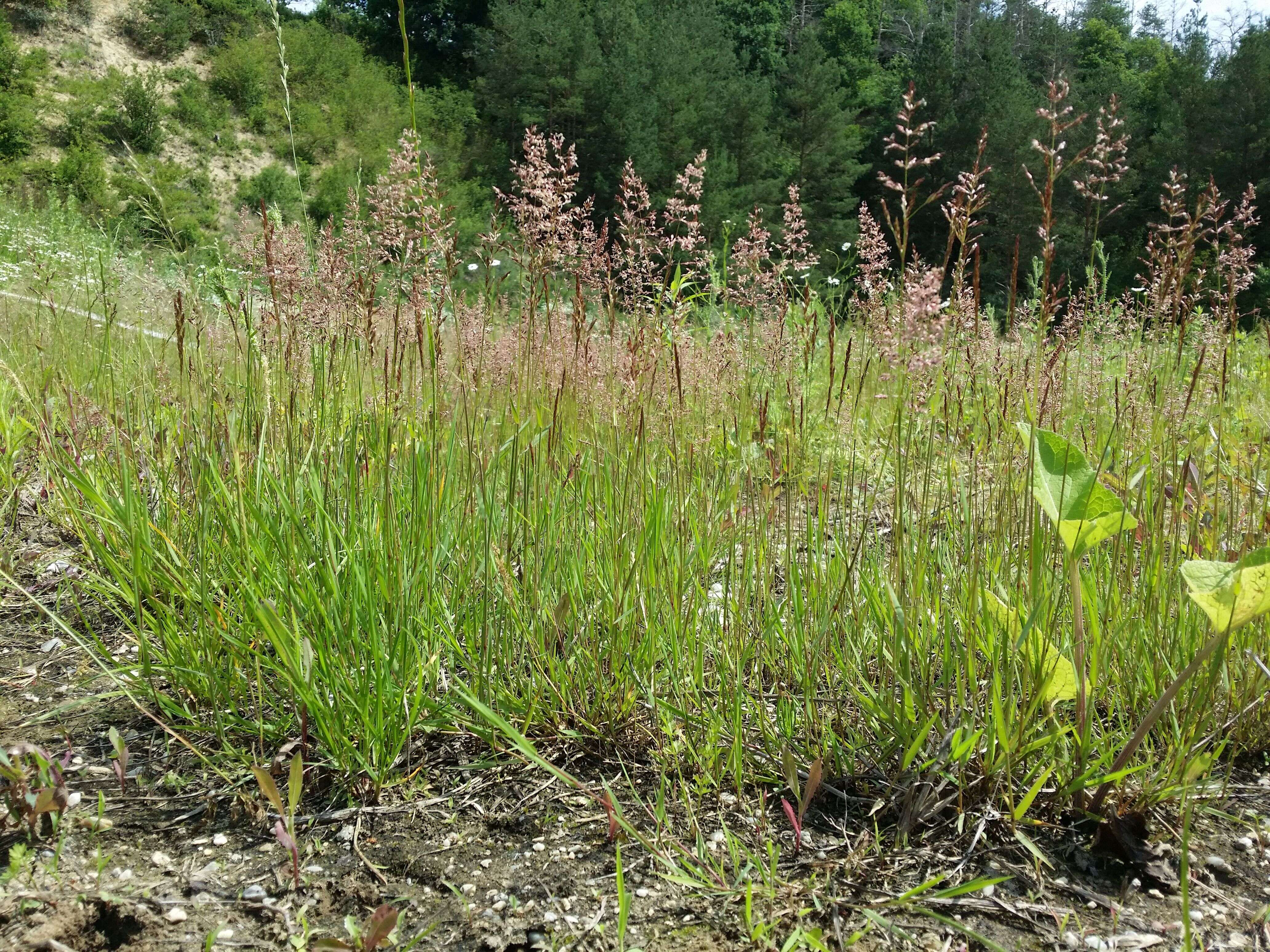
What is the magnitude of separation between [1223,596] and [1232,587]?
16 millimetres

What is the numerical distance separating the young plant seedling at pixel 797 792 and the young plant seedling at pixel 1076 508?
40 centimetres

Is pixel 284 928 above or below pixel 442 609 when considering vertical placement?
below

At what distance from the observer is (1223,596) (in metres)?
1.04

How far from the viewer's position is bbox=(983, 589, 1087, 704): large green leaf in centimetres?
119

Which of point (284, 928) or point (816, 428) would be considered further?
point (816, 428)

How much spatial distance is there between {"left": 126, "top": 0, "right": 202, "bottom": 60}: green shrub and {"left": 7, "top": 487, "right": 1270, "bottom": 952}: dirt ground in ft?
97.0

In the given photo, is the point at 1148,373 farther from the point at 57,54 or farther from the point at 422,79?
the point at 422,79

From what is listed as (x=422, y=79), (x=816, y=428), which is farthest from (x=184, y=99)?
(x=816, y=428)

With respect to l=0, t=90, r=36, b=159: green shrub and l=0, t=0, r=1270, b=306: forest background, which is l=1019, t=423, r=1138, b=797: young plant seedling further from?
l=0, t=90, r=36, b=159: green shrub

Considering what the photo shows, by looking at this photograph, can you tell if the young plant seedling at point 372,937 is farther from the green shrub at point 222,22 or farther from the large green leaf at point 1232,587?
the green shrub at point 222,22

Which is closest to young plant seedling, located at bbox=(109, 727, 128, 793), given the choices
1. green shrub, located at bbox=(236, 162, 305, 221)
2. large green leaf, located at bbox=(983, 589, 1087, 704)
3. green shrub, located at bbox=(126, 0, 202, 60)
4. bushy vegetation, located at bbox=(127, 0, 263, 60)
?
large green leaf, located at bbox=(983, 589, 1087, 704)

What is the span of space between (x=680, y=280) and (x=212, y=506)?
126 cm

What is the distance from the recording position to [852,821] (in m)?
1.29

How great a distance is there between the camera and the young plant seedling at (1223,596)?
3.38 ft
